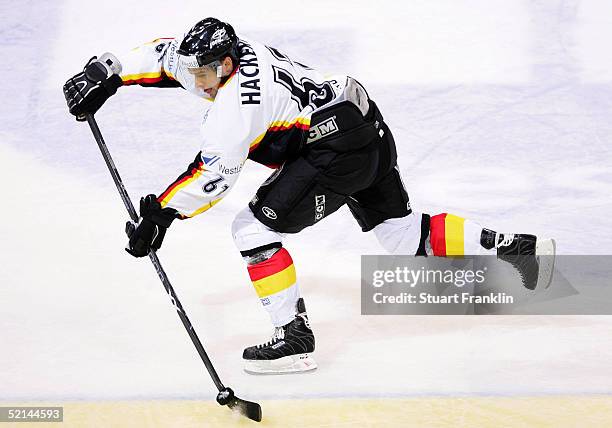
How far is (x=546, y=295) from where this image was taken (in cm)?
505

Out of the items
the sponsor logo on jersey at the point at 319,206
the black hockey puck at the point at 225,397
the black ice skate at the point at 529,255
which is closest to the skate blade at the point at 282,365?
the black hockey puck at the point at 225,397

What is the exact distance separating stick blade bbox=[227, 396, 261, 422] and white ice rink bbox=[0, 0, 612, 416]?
0.21 m

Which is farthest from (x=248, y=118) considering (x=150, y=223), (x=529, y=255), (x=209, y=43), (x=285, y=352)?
(x=529, y=255)

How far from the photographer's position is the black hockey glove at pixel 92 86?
448 centimetres

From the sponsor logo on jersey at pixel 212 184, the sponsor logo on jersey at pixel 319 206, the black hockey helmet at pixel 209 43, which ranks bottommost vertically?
the sponsor logo on jersey at pixel 319 206

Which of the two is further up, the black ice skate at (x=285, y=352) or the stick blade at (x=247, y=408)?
the stick blade at (x=247, y=408)

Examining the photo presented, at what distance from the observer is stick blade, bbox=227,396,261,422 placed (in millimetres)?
3936

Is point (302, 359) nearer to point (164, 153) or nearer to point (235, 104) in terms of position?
point (235, 104)

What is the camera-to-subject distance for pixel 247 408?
156 inches

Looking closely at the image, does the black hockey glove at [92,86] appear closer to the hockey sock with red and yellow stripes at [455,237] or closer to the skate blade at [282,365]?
the skate blade at [282,365]

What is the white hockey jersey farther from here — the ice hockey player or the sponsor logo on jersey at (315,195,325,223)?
the sponsor logo on jersey at (315,195,325,223)

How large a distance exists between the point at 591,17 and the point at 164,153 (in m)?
2.82

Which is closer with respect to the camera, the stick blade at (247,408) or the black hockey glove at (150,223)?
the stick blade at (247,408)

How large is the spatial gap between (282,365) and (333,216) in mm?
1470
